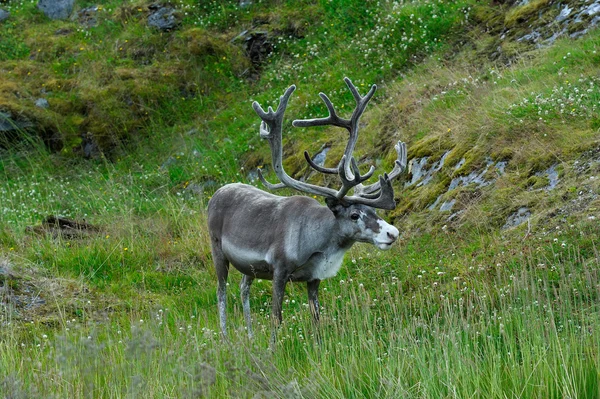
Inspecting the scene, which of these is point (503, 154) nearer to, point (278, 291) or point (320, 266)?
point (320, 266)

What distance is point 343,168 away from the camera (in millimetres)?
8266

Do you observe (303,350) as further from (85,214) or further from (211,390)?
(85,214)

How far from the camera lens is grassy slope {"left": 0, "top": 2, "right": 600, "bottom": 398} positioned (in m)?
5.93

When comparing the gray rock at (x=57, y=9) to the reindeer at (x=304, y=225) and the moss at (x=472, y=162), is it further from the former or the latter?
the reindeer at (x=304, y=225)

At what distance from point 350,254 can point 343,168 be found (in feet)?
8.15

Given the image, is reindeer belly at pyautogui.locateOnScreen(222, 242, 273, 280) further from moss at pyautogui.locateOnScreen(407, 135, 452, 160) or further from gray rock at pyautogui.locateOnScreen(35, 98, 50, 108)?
gray rock at pyautogui.locateOnScreen(35, 98, 50, 108)

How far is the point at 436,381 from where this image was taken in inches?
226

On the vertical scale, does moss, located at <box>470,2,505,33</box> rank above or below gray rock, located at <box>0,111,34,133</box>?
above

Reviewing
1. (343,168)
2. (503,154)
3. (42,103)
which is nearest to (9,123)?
(42,103)

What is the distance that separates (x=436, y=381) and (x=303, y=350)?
1.62 meters

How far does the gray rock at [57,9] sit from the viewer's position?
70.8ft

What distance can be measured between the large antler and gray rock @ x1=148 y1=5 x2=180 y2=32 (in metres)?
11.1

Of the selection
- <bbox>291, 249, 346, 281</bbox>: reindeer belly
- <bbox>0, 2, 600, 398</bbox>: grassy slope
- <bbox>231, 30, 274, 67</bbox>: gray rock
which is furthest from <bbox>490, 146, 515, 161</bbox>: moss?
<bbox>231, 30, 274, 67</bbox>: gray rock

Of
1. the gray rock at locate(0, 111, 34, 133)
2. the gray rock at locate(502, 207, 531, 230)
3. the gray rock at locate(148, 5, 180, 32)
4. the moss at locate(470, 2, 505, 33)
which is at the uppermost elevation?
the moss at locate(470, 2, 505, 33)
